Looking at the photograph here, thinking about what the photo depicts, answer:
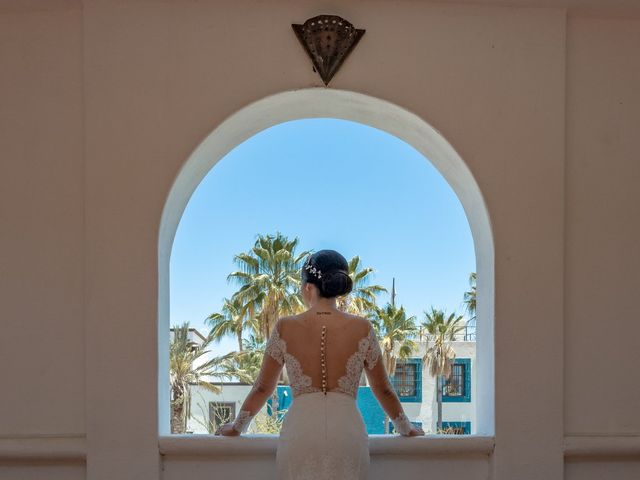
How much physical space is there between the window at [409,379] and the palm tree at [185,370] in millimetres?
7704

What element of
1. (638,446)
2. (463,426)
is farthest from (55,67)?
(463,426)

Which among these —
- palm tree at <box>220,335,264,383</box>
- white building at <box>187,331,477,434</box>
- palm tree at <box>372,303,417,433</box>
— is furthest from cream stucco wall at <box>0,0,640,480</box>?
palm tree at <box>372,303,417,433</box>

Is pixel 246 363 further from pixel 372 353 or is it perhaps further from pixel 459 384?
pixel 372 353

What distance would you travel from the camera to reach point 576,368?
3674mm

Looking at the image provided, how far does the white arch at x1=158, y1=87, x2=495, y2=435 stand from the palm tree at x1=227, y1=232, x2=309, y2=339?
56.6ft

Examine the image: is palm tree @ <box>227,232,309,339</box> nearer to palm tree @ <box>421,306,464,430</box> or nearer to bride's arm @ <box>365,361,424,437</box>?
palm tree @ <box>421,306,464,430</box>

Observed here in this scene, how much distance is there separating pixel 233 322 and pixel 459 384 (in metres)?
8.79

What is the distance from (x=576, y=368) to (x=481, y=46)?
1558mm

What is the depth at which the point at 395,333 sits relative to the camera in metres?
27.4

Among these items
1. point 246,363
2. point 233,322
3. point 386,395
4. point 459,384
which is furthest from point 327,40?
point 459,384

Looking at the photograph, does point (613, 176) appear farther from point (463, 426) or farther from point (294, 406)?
point (463, 426)

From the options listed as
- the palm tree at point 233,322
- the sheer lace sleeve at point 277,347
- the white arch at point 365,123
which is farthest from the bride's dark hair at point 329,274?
the palm tree at point 233,322

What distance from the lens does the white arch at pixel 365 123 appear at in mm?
3676

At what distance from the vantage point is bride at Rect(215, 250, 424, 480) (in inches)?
130
